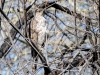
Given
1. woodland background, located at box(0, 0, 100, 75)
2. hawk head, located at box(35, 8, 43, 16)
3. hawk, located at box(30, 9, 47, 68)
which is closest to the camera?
woodland background, located at box(0, 0, 100, 75)

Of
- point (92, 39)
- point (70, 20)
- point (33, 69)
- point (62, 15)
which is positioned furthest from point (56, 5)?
point (33, 69)

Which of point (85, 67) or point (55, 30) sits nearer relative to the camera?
point (85, 67)

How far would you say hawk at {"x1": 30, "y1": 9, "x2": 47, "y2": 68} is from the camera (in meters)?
3.98

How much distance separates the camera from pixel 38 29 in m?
4.06

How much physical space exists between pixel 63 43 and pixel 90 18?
45 centimetres

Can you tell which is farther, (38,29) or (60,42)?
(60,42)

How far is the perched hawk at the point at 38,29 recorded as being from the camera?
3984mm

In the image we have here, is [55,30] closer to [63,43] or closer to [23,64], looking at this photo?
[63,43]

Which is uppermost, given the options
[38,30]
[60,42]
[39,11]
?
[39,11]

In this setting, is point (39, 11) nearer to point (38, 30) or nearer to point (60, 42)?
point (38, 30)

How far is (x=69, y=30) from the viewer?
4.66 meters

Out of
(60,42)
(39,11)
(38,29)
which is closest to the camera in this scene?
(38,29)

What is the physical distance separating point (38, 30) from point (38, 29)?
0.02m

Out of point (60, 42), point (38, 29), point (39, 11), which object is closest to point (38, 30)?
point (38, 29)
